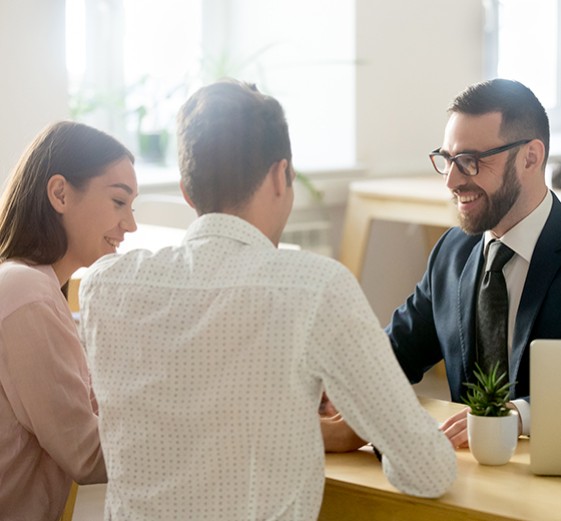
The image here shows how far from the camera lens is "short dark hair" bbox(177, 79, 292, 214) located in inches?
58.6

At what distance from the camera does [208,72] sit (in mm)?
4727

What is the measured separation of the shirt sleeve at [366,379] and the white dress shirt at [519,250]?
2.67 feet

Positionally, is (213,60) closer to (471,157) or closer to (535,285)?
(471,157)

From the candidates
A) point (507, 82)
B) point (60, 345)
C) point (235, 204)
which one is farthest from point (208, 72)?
point (235, 204)

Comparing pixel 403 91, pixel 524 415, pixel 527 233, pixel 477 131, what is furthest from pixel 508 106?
pixel 403 91

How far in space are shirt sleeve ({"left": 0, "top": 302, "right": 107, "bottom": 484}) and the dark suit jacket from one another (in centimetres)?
81

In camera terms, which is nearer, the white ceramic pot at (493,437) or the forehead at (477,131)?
the white ceramic pot at (493,437)

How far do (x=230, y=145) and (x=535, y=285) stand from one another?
926 mm

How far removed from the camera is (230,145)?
1.49 meters

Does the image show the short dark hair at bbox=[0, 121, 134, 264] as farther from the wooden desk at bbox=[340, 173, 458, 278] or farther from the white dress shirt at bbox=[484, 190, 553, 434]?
the wooden desk at bbox=[340, 173, 458, 278]

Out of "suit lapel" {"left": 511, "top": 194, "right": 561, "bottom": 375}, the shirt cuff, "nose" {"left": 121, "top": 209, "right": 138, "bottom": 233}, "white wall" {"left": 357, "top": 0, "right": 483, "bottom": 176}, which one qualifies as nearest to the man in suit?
"suit lapel" {"left": 511, "top": 194, "right": 561, "bottom": 375}

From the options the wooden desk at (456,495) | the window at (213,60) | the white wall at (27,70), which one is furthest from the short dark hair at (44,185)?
the window at (213,60)

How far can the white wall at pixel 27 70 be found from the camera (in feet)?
11.4

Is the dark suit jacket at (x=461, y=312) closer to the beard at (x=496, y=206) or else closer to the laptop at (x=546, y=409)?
the beard at (x=496, y=206)
